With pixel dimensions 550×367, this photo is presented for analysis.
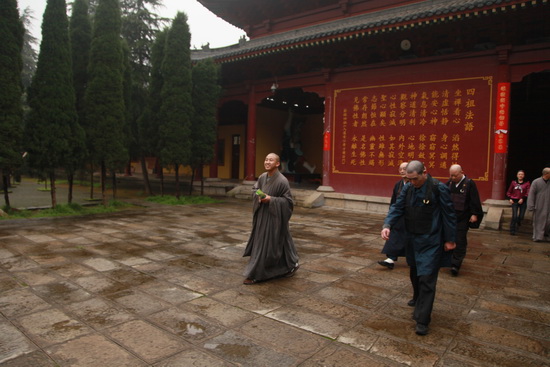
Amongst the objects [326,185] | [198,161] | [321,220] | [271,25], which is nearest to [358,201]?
[326,185]

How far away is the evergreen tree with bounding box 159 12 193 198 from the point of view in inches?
472

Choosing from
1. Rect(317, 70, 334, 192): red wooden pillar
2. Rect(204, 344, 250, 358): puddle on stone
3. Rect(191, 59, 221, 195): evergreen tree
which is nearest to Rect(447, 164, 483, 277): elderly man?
Rect(204, 344, 250, 358): puddle on stone

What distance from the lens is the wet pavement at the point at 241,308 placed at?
267 centimetres

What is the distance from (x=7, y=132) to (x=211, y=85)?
266 inches

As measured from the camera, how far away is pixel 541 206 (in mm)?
7520

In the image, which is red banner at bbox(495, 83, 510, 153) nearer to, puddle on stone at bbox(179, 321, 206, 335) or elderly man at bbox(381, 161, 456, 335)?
elderly man at bbox(381, 161, 456, 335)

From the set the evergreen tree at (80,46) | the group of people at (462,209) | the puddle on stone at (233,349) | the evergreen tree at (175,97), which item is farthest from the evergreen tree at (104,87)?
the puddle on stone at (233,349)

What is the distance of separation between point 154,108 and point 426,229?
11.4m

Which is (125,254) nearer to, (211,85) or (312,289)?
(312,289)

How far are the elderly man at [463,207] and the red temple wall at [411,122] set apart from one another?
5.56 meters

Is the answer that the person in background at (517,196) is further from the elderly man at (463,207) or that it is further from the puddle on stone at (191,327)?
the puddle on stone at (191,327)

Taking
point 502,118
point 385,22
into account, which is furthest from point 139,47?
point 502,118

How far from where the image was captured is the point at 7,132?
7.72 meters

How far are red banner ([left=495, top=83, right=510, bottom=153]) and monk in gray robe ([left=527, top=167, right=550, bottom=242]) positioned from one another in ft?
5.93
